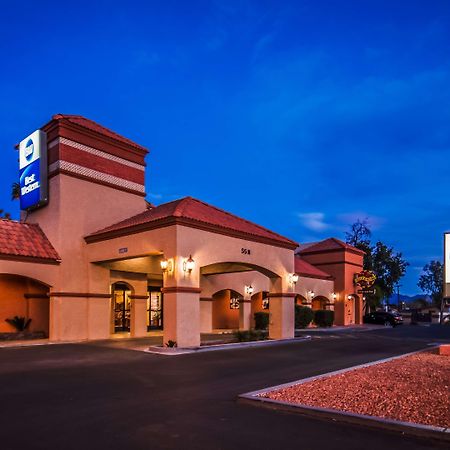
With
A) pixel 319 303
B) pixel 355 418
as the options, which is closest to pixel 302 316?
pixel 319 303

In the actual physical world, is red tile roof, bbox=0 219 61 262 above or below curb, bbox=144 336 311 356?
above

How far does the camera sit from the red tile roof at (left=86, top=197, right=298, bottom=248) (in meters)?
19.0

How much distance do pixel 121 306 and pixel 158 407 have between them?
65.9 ft

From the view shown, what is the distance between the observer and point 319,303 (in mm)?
41219

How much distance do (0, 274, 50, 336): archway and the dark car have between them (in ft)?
98.2

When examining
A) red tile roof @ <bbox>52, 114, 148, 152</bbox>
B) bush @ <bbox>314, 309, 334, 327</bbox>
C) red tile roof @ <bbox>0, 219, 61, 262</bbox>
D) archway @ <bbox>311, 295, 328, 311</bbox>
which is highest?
red tile roof @ <bbox>52, 114, 148, 152</bbox>

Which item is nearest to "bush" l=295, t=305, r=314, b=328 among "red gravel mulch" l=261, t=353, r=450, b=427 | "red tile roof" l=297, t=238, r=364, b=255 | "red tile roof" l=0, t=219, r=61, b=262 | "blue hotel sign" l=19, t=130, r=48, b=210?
"red tile roof" l=297, t=238, r=364, b=255

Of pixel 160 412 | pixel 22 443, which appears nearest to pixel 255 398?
pixel 160 412

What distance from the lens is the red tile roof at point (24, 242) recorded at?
801 inches

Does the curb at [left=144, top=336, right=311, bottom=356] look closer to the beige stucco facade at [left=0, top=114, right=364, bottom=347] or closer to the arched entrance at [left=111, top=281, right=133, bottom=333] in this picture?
the beige stucco facade at [left=0, top=114, right=364, bottom=347]

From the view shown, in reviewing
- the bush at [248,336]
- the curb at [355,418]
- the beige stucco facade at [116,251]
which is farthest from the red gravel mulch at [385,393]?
the bush at [248,336]

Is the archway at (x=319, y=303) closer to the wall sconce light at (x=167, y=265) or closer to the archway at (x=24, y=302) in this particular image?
the archway at (x=24, y=302)

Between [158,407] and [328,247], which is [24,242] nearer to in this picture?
[158,407]

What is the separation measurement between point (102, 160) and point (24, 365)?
12417 mm
